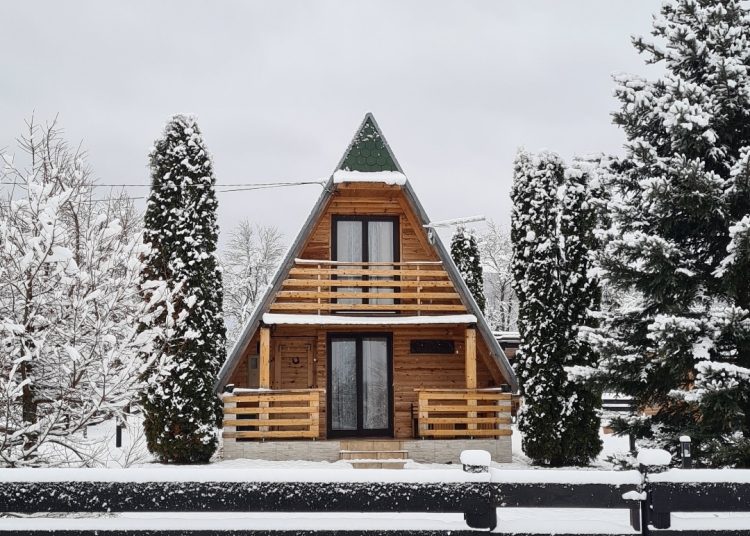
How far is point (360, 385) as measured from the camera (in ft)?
55.1

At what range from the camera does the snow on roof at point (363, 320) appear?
1551 centimetres

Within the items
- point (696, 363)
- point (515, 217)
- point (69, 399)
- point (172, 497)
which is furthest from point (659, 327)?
point (515, 217)

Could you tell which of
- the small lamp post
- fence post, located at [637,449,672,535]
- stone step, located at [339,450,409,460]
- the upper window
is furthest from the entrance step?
fence post, located at [637,449,672,535]

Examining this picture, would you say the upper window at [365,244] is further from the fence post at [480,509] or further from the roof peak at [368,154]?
the fence post at [480,509]

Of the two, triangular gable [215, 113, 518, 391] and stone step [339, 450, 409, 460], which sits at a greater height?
triangular gable [215, 113, 518, 391]

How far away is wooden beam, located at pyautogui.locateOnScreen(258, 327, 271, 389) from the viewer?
15.6 meters

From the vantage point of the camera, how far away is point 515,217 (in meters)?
16.2

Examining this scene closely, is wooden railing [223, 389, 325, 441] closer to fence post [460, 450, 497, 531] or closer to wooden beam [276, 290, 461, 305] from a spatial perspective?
wooden beam [276, 290, 461, 305]

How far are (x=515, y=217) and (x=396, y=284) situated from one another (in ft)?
10.2

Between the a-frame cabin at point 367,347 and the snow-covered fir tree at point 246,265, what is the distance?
28.0 m

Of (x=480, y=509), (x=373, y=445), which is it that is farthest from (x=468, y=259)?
(x=480, y=509)

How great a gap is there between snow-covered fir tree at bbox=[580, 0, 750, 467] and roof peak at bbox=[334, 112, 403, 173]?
6814mm

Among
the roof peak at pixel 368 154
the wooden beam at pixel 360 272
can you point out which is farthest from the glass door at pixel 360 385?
the roof peak at pixel 368 154

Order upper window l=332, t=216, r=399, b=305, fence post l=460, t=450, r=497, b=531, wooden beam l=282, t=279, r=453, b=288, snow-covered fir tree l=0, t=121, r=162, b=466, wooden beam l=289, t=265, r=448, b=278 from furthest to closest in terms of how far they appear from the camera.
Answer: upper window l=332, t=216, r=399, b=305
wooden beam l=289, t=265, r=448, b=278
wooden beam l=282, t=279, r=453, b=288
snow-covered fir tree l=0, t=121, r=162, b=466
fence post l=460, t=450, r=497, b=531
